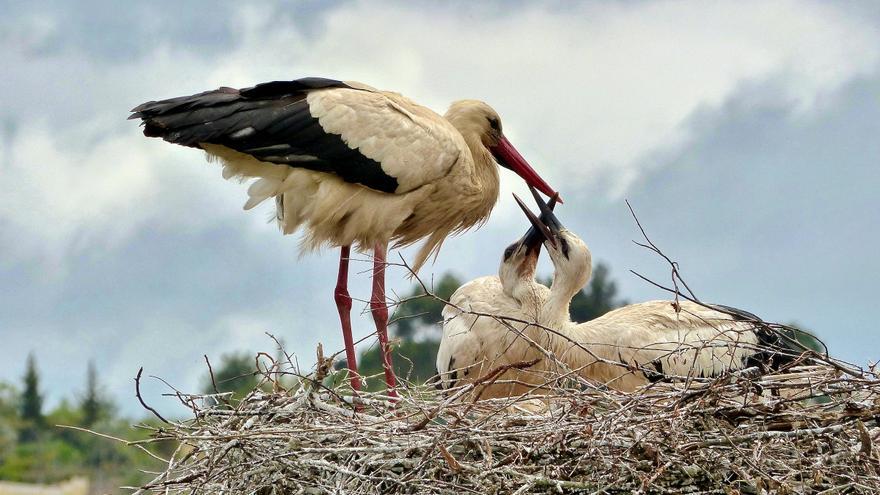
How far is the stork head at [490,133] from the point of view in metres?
6.75

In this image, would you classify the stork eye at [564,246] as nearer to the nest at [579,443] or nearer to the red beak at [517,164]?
the red beak at [517,164]

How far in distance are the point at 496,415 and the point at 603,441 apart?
501 mm

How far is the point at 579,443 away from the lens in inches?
177

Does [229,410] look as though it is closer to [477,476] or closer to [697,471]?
[477,476]

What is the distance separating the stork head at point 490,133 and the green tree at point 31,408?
3790cm

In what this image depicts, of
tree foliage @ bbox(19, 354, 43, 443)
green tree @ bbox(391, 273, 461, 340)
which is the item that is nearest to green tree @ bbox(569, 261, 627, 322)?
→ green tree @ bbox(391, 273, 461, 340)

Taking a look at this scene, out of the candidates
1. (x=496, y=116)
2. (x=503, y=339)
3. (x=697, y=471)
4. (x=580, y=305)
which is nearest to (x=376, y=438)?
(x=697, y=471)

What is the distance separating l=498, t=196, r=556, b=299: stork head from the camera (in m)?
6.48

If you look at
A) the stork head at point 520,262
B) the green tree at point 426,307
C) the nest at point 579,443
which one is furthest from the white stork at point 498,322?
the green tree at point 426,307

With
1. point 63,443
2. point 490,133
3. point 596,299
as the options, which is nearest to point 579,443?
point 490,133

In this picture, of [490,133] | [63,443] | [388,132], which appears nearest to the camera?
[388,132]

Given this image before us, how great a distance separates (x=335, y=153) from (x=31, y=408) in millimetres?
41877

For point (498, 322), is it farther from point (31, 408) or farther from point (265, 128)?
point (31, 408)

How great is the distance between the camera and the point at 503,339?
6344 millimetres
